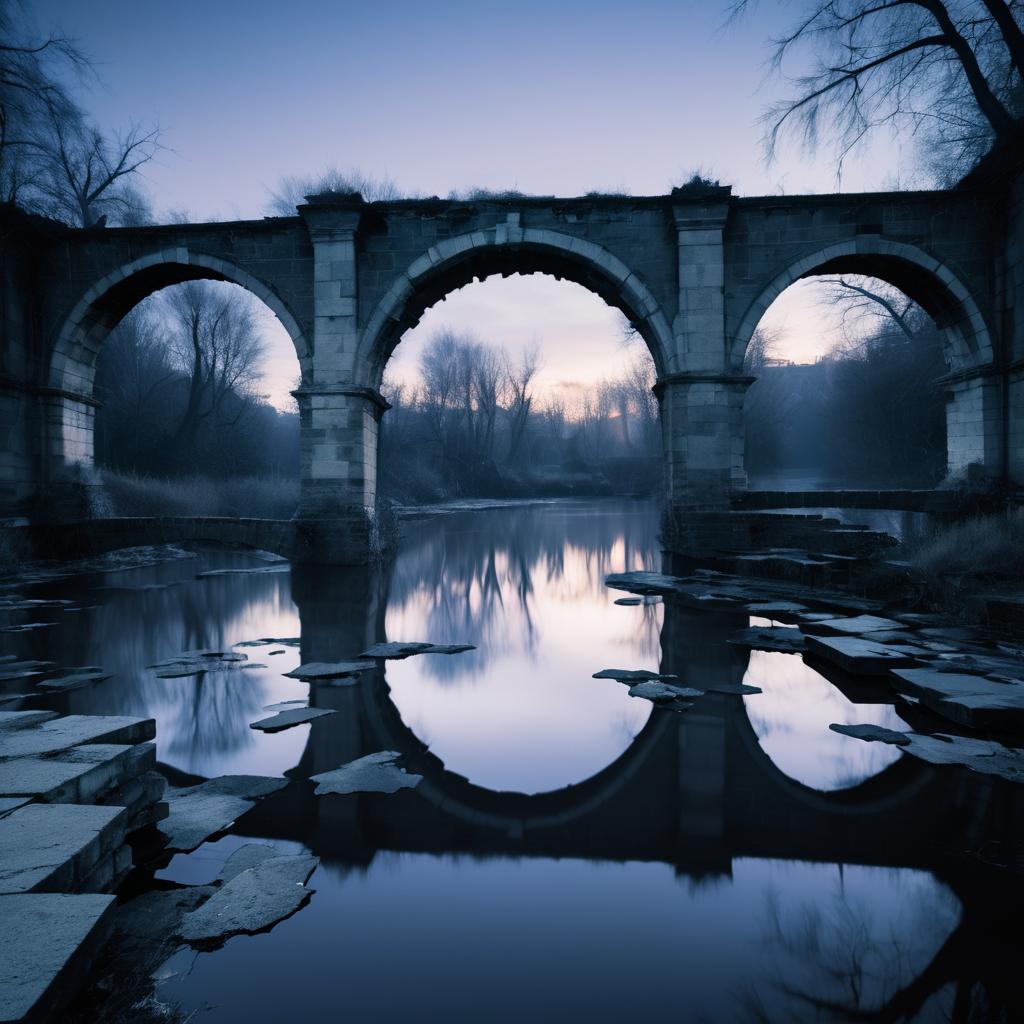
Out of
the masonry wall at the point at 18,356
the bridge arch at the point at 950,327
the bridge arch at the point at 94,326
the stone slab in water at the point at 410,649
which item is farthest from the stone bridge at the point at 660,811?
the masonry wall at the point at 18,356

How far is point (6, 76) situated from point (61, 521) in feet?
25.1

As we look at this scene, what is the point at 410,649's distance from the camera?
6.16 m

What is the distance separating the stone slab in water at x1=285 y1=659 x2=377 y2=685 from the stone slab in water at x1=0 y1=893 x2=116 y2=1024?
323 cm

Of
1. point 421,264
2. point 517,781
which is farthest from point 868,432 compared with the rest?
point 517,781

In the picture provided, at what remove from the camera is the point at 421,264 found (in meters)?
13.0

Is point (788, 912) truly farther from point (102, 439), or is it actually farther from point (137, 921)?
point (102, 439)

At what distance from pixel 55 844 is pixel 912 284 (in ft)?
50.7

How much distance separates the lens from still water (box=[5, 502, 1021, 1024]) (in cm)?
182

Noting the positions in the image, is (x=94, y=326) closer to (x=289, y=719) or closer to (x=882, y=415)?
(x=289, y=719)

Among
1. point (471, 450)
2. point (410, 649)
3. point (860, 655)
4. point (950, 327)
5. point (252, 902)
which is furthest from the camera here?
point (471, 450)

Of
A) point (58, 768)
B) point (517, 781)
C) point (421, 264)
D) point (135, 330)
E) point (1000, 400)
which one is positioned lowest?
point (517, 781)

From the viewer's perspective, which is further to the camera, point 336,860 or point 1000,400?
point 1000,400

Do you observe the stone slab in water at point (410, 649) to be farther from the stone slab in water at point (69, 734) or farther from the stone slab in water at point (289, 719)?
the stone slab in water at point (69, 734)

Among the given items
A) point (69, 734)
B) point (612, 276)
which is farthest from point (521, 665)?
point (612, 276)
